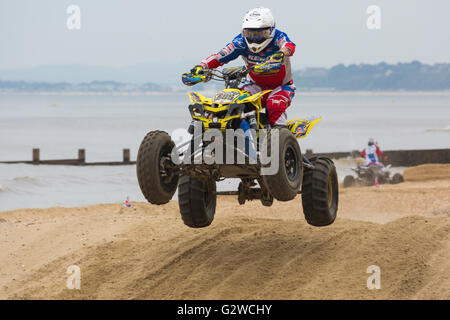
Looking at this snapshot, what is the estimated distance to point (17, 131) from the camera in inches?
3492

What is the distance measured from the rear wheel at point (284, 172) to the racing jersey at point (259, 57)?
1320 millimetres

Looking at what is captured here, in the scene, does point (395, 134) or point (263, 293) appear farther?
point (395, 134)

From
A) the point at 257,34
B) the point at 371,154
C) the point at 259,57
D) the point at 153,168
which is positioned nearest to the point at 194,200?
the point at 153,168

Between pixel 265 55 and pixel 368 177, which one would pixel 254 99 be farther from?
pixel 368 177

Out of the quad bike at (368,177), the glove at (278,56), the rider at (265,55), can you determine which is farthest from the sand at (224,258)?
the quad bike at (368,177)

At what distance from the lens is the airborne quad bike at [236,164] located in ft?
29.1

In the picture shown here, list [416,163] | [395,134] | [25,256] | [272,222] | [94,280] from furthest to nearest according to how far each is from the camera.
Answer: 1. [395,134]
2. [416,163]
3. [272,222]
4. [25,256]
5. [94,280]

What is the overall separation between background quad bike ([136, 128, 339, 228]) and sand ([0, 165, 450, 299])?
787mm

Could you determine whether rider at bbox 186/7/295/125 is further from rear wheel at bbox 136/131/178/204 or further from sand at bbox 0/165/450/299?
sand at bbox 0/165/450/299

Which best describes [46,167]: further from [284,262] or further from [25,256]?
[284,262]

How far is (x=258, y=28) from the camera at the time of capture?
385 inches

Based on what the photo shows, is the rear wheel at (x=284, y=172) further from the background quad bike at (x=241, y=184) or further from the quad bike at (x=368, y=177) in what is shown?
the quad bike at (x=368, y=177)

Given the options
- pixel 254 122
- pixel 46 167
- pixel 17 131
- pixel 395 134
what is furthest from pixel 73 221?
pixel 17 131

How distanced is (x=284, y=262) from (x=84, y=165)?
2523cm
